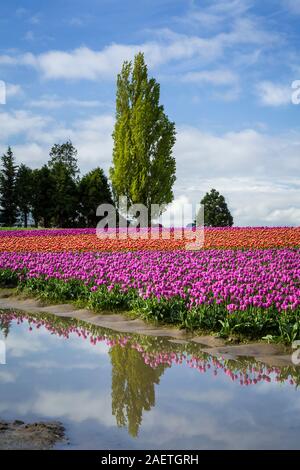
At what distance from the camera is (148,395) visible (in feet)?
21.2

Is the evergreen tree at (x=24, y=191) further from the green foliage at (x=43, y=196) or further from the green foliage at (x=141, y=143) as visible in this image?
the green foliage at (x=141, y=143)

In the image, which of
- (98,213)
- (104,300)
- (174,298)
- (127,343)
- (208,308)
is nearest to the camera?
(127,343)

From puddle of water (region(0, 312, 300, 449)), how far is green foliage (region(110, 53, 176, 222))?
35675 millimetres

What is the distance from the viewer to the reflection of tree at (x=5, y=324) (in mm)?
10500

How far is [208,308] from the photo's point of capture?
33.5 feet

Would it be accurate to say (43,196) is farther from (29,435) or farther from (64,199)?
(29,435)

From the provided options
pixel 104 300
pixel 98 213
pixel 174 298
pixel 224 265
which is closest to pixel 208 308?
pixel 174 298

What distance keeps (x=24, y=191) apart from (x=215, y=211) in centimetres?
2694

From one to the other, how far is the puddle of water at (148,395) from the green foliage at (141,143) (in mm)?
35675

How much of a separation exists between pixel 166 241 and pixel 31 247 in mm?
6144

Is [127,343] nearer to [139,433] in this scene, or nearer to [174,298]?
[174,298]

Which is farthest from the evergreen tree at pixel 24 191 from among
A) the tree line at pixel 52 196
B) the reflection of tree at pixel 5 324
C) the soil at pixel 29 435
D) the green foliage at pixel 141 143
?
the soil at pixel 29 435

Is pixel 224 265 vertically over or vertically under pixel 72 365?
over

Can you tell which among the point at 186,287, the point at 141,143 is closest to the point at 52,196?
the point at 141,143
